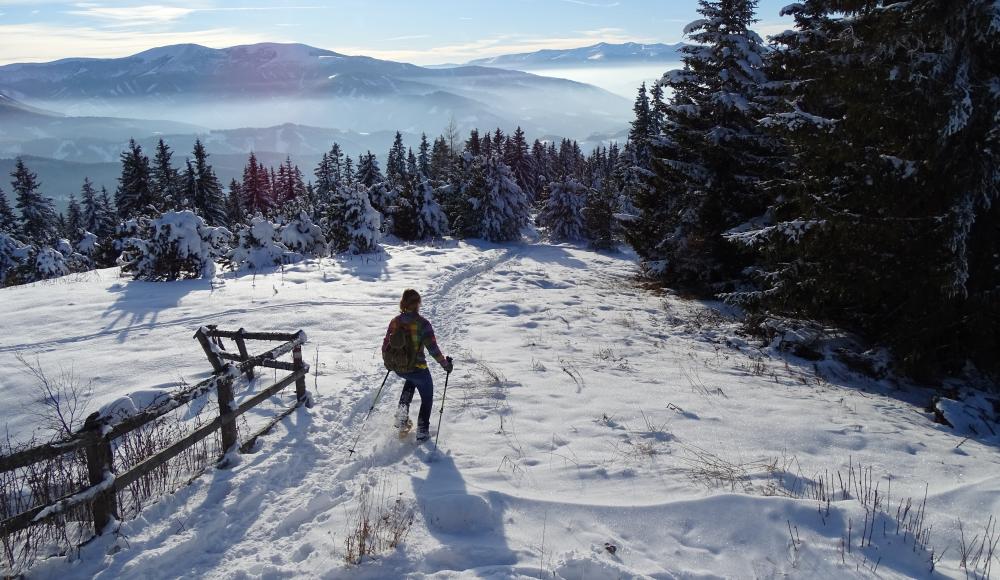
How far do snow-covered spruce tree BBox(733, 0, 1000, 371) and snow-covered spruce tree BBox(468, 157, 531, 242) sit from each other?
24.6 metres

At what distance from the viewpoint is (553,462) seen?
6.17 metres

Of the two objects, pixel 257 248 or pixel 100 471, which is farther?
pixel 257 248

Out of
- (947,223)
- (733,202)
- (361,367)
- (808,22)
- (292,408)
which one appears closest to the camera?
(292,408)

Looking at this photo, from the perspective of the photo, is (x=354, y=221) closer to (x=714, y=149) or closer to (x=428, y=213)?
(x=428, y=213)

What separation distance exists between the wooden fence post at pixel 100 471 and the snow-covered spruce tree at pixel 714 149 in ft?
49.3

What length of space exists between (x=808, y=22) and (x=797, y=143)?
628 centimetres

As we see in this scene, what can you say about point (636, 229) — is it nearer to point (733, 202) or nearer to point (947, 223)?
point (733, 202)

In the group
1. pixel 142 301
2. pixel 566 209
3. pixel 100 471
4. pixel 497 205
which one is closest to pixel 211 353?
pixel 100 471

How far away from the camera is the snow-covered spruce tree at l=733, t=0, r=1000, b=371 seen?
820 cm

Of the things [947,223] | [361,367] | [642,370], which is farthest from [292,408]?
[947,223]

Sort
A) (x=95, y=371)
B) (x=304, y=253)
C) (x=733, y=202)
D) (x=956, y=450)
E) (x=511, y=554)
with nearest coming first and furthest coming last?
(x=511, y=554)
(x=956, y=450)
(x=95, y=371)
(x=733, y=202)
(x=304, y=253)

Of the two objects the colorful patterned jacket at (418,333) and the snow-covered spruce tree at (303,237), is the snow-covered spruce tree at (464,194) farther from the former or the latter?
the colorful patterned jacket at (418,333)

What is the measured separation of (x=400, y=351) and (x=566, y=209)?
31508 mm

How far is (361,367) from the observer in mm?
9852
